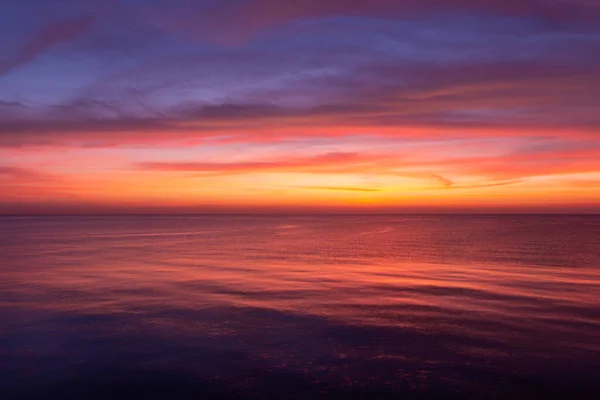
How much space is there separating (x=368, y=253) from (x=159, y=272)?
2266cm

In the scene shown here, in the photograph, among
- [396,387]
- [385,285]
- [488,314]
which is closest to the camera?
[396,387]

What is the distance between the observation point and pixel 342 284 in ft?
89.8

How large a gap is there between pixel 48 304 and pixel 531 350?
19330mm

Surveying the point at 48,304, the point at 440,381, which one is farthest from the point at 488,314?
the point at 48,304

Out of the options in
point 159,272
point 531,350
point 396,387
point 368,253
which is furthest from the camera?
point 368,253

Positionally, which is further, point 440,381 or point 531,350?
A: point 531,350

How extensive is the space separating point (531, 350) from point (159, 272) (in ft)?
79.5

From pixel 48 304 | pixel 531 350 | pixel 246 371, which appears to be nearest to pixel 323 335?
pixel 246 371

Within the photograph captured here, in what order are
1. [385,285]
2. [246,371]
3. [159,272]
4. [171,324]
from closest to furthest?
[246,371] < [171,324] < [385,285] < [159,272]

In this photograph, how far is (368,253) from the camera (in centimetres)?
4806

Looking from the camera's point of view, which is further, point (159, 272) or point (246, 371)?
point (159, 272)

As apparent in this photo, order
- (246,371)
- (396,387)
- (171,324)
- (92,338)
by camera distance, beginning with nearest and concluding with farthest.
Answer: (396,387) → (246,371) → (92,338) → (171,324)

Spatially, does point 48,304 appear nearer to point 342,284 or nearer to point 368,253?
point 342,284

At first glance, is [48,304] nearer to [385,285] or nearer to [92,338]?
[92,338]
